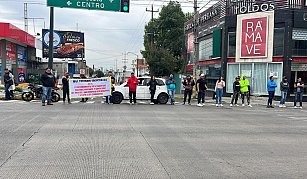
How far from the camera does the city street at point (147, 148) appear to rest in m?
5.48

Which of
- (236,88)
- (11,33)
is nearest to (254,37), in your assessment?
(236,88)

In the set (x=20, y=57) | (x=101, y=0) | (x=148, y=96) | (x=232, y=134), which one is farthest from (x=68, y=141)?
(x=20, y=57)

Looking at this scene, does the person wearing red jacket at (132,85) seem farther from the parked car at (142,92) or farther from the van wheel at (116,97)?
the van wheel at (116,97)

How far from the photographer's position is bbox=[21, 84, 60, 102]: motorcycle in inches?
715

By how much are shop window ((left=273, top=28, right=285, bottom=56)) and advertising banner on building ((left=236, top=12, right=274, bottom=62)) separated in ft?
0.91

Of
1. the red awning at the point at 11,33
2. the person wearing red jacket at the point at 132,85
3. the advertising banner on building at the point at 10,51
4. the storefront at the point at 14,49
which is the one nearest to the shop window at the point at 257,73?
the person wearing red jacket at the point at 132,85

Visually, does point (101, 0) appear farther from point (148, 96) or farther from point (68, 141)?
point (68, 141)

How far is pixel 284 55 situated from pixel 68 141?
19.0 metres

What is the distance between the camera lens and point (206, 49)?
1159 inches

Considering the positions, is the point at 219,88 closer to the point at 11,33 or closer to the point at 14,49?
the point at 11,33

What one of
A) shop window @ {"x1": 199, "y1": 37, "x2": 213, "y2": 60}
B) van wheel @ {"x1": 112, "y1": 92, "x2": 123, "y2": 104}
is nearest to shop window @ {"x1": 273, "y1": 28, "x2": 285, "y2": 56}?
shop window @ {"x1": 199, "y1": 37, "x2": 213, "y2": 60}

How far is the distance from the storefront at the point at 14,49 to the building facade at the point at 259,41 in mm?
16938

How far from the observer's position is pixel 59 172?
5.30 metres

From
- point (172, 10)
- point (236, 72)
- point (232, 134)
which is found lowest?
point (232, 134)
